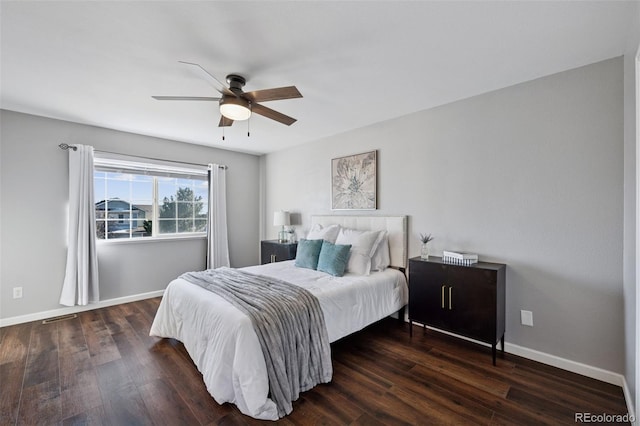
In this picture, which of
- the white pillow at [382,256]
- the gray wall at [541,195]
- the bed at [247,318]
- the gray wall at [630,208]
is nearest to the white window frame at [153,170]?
the bed at [247,318]

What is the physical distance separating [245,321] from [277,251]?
2.56m

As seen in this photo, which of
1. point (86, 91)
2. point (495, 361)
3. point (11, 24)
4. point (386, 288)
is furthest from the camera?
point (386, 288)

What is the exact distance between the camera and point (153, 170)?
433cm

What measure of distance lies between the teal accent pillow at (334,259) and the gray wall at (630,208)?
2.13 meters

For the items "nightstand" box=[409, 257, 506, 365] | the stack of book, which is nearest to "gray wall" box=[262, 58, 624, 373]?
the stack of book

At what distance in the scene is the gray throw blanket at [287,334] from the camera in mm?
1819

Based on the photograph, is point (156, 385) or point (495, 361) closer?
point (156, 385)

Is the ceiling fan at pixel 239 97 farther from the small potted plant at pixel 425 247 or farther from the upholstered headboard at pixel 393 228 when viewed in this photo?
the small potted plant at pixel 425 247

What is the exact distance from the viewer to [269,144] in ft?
15.4

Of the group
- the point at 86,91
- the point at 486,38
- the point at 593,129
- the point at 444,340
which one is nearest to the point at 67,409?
the point at 86,91

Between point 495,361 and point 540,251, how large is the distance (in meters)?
1.04

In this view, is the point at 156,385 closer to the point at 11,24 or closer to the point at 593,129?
the point at 11,24

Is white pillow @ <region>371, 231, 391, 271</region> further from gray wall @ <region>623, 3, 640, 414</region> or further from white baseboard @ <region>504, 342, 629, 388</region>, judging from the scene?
gray wall @ <region>623, 3, 640, 414</region>

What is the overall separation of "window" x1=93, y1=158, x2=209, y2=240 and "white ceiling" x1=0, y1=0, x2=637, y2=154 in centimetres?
122
